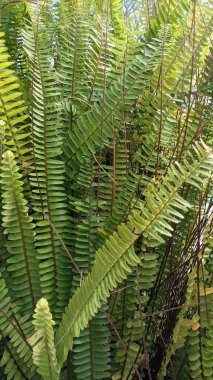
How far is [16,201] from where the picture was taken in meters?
0.73

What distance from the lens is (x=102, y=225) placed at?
78cm

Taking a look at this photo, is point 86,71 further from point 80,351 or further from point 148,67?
point 80,351

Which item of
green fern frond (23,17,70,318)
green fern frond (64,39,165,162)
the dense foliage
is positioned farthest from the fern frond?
green fern frond (64,39,165,162)

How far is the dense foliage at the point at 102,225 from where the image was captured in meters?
0.68

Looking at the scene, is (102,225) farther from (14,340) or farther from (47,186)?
(14,340)

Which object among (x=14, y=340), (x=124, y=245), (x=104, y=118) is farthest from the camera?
(x=104, y=118)

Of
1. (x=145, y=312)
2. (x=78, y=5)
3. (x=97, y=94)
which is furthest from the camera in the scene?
(x=78, y=5)

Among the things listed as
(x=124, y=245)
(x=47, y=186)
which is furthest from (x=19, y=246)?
(x=124, y=245)

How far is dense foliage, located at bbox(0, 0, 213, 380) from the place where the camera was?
68 cm

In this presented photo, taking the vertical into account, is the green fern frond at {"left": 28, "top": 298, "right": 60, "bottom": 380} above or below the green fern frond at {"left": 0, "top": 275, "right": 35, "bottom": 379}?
above

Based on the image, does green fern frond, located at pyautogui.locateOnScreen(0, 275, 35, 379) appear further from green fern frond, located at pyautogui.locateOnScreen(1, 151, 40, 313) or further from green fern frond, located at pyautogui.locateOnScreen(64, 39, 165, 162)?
green fern frond, located at pyautogui.locateOnScreen(64, 39, 165, 162)

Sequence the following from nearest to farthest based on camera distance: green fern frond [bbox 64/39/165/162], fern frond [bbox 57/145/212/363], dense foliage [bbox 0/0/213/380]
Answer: fern frond [bbox 57/145/212/363] < dense foliage [bbox 0/0/213/380] < green fern frond [bbox 64/39/165/162]

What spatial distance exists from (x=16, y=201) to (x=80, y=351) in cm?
23

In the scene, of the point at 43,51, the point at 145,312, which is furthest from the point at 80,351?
the point at 43,51
